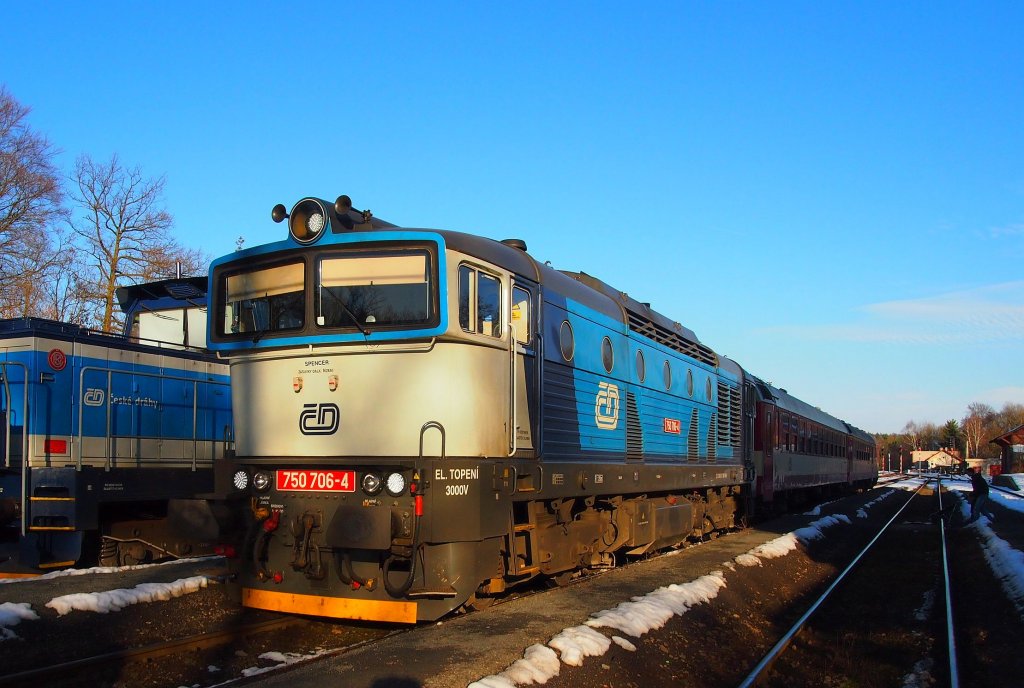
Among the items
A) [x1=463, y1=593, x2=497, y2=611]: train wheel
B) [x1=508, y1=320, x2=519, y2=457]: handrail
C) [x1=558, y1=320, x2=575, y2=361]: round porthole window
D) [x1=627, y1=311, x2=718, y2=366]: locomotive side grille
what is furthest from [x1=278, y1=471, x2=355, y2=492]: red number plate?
[x1=627, y1=311, x2=718, y2=366]: locomotive side grille

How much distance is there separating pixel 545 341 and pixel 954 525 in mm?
21523

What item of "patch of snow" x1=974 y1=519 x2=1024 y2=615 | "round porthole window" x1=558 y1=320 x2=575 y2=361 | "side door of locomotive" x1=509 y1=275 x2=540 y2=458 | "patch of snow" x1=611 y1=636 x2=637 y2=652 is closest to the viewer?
"patch of snow" x1=611 y1=636 x2=637 y2=652

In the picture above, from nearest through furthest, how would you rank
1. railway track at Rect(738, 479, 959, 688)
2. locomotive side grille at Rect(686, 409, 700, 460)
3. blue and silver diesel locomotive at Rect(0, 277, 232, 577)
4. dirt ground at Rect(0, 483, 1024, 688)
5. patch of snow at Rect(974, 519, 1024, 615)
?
1. dirt ground at Rect(0, 483, 1024, 688)
2. railway track at Rect(738, 479, 959, 688)
3. blue and silver diesel locomotive at Rect(0, 277, 232, 577)
4. patch of snow at Rect(974, 519, 1024, 615)
5. locomotive side grille at Rect(686, 409, 700, 460)

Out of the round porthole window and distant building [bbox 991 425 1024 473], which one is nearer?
the round porthole window

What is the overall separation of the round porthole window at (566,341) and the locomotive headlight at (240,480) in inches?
139

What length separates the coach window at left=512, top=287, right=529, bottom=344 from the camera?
8329 millimetres

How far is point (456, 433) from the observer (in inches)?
289

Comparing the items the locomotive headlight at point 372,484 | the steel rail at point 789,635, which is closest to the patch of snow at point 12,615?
the locomotive headlight at point 372,484

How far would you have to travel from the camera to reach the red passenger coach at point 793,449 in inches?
825

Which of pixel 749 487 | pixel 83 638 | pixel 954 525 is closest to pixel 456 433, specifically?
pixel 83 638

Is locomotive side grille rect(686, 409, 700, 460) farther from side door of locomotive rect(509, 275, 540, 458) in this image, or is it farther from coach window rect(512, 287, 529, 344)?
coach window rect(512, 287, 529, 344)

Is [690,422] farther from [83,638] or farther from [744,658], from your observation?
[83,638]

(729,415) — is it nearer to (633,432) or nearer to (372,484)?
(633,432)

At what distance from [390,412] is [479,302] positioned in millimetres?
1307
